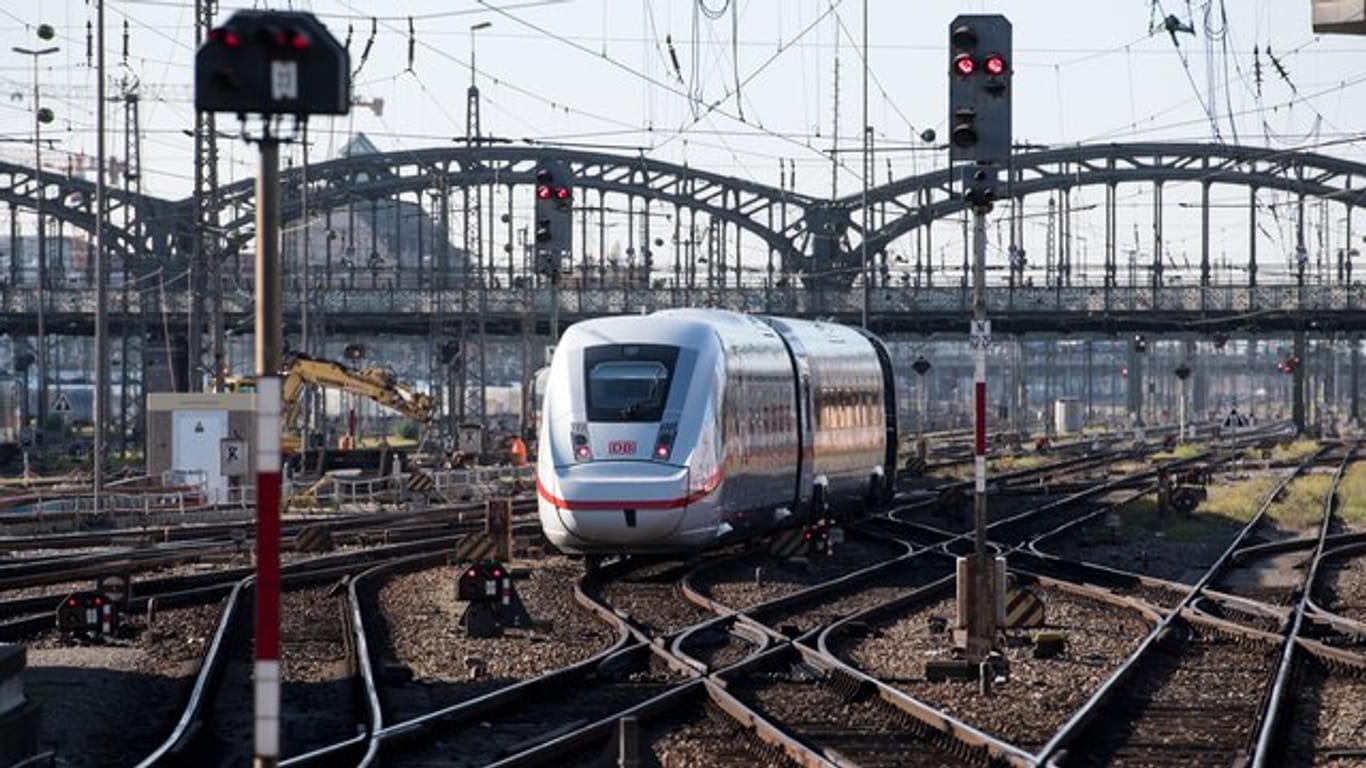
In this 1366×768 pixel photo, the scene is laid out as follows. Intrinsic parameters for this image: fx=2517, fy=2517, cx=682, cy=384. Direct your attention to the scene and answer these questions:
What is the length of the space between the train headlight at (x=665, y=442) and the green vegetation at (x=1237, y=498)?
20.1 metres

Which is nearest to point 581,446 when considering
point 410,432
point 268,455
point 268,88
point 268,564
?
point 268,455

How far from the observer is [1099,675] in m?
21.0

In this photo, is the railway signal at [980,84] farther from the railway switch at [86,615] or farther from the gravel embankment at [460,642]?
the railway switch at [86,615]

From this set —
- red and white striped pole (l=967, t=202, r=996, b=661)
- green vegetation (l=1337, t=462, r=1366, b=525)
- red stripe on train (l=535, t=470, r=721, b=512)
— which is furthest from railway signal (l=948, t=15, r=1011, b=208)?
green vegetation (l=1337, t=462, r=1366, b=525)

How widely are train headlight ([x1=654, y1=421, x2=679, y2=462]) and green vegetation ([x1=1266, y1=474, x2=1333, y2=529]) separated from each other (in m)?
19.6

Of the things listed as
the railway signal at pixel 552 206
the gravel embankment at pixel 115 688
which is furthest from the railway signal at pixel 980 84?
the railway signal at pixel 552 206

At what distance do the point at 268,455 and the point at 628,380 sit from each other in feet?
60.8

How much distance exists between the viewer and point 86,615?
2391 centimetres

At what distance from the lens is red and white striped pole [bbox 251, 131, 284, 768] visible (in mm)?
10609

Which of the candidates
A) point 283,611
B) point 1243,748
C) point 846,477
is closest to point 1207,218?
point 846,477

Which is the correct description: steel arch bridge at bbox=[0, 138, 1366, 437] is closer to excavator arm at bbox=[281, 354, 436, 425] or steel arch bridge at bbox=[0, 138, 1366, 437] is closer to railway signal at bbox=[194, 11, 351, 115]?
excavator arm at bbox=[281, 354, 436, 425]

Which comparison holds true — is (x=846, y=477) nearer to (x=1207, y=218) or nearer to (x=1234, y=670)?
(x=1234, y=670)

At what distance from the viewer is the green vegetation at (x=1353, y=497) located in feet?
158

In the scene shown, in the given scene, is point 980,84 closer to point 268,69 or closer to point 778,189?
point 268,69
